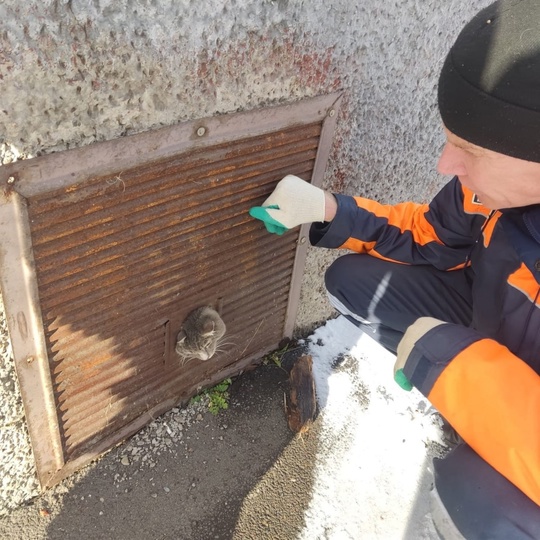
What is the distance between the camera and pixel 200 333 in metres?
1.98

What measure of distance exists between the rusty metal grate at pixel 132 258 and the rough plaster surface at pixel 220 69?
66mm

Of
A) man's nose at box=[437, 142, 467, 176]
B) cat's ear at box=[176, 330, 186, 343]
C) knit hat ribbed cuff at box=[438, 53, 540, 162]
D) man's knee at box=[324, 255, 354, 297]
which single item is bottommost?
cat's ear at box=[176, 330, 186, 343]

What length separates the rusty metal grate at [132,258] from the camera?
1.44 m

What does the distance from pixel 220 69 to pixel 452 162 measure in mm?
716

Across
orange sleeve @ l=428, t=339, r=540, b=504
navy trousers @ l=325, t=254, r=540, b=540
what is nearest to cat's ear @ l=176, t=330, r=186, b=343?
navy trousers @ l=325, t=254, r=540, b=540

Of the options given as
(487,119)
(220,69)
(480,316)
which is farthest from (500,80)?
(480,316)

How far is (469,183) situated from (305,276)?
42.8 inches

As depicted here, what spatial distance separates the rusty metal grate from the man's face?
1.98ft

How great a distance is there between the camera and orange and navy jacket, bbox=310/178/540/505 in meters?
1.45

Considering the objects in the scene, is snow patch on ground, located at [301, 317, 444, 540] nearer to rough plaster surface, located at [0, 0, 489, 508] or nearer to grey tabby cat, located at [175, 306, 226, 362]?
rough plaster surface, located at [0, 0, 489, 508]

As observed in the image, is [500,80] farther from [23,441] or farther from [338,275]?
[23,441]

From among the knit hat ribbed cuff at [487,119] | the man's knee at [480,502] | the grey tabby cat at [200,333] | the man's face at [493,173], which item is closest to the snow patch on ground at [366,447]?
the man's knee at [480,502]

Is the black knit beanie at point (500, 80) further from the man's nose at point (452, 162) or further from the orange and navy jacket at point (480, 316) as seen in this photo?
the orange and navy jacket at point (480, 316)

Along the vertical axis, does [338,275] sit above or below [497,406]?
below
